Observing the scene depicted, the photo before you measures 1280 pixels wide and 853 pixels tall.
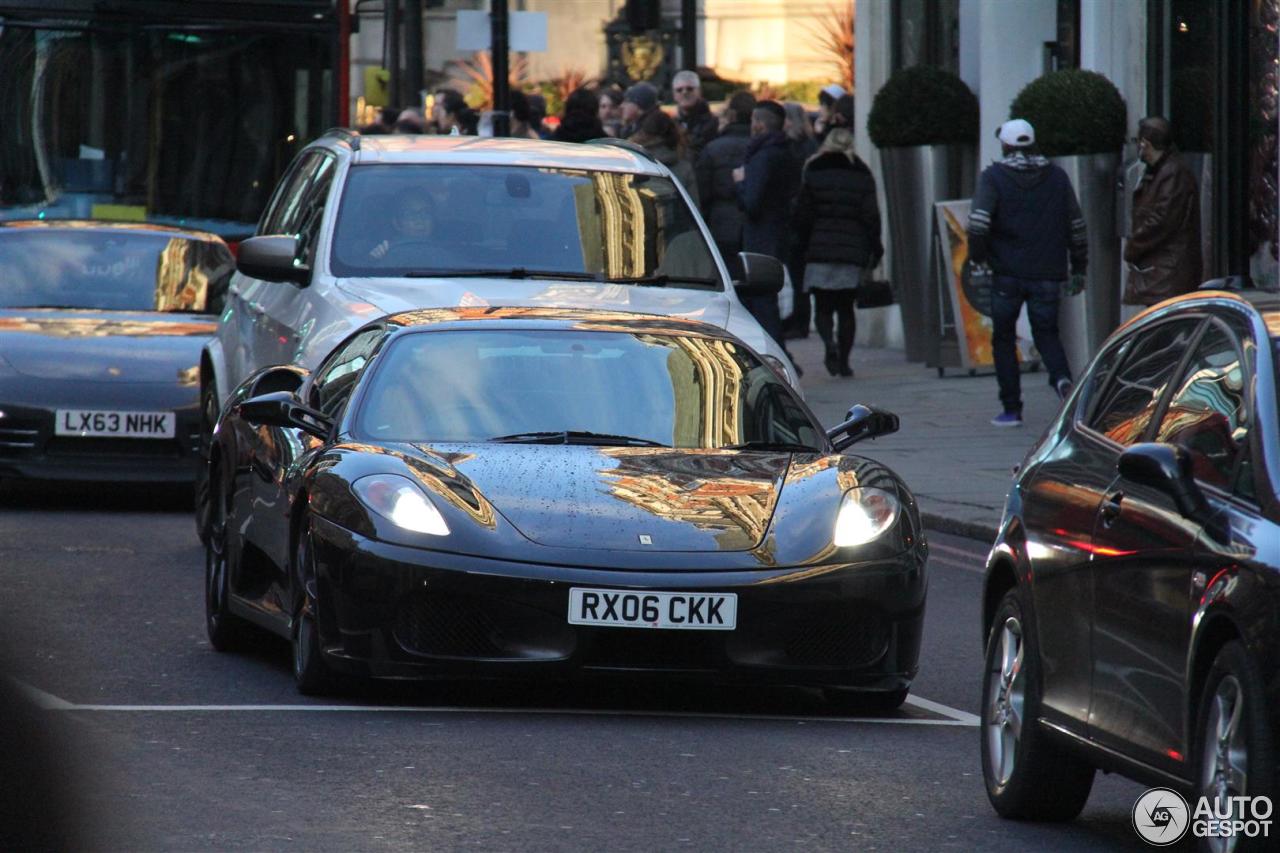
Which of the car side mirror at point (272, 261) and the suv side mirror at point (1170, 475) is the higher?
the car side mirror at point (272, 261)

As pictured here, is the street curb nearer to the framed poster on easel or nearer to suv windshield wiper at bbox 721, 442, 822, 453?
suv windshield wiper at bbox 721, 442, 822, 453

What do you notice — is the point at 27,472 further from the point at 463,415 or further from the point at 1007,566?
the point at 1007,566

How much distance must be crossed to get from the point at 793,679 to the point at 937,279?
48.1 feet

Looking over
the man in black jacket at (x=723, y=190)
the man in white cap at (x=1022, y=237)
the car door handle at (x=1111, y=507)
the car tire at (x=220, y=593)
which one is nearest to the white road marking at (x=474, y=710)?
the car tire at (x=220, y=593)

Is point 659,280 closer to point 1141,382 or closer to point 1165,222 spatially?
point 1141,382

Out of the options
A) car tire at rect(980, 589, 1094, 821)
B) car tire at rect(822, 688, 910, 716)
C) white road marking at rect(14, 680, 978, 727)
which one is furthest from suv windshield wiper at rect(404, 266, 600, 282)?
car tire at rect(980, 589, 1094, 821)

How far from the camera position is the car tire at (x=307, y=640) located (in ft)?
28.7

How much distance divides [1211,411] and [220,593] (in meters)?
4.61

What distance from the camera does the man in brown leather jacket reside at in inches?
771

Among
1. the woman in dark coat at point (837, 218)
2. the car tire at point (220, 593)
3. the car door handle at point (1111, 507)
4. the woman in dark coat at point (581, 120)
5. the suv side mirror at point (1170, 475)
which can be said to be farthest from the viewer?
the woman in dark coat at point (837, 218)

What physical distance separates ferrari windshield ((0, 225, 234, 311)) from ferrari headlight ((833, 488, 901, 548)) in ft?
27.1

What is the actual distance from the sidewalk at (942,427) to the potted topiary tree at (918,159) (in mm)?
736

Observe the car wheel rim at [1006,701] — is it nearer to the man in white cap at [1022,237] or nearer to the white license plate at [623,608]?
the white license plate at [623,608]

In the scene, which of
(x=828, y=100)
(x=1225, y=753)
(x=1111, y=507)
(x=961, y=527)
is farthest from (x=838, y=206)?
(x=1225, y=753)
